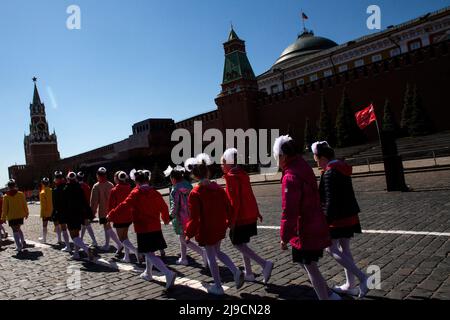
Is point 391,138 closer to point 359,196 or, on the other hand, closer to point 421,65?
point 359,196

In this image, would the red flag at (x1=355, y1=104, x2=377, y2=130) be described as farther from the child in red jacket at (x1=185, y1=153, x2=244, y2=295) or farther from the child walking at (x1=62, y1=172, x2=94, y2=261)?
the child in red jacket at (x1=185, y1=153, x2=244, y2=295)

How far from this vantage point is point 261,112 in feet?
119

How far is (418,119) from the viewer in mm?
24484

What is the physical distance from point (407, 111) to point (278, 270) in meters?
24.5

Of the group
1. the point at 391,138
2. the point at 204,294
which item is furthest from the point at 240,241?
the point at 391,138

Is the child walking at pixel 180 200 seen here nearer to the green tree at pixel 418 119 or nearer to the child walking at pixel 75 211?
the child walking at pixel 75 211

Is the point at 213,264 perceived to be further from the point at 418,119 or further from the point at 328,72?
the point at 328,72

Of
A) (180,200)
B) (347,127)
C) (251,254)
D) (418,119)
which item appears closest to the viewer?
(251,254)

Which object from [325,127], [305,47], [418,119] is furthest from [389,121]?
[305,47]

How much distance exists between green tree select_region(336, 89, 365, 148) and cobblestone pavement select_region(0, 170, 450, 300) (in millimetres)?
19844

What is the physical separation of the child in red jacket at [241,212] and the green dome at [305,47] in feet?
141

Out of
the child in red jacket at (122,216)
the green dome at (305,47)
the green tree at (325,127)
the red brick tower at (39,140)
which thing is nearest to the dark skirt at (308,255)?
the child in red jacket at (122,216)

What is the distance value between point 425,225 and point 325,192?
348cm

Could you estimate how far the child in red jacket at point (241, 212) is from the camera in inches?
171
